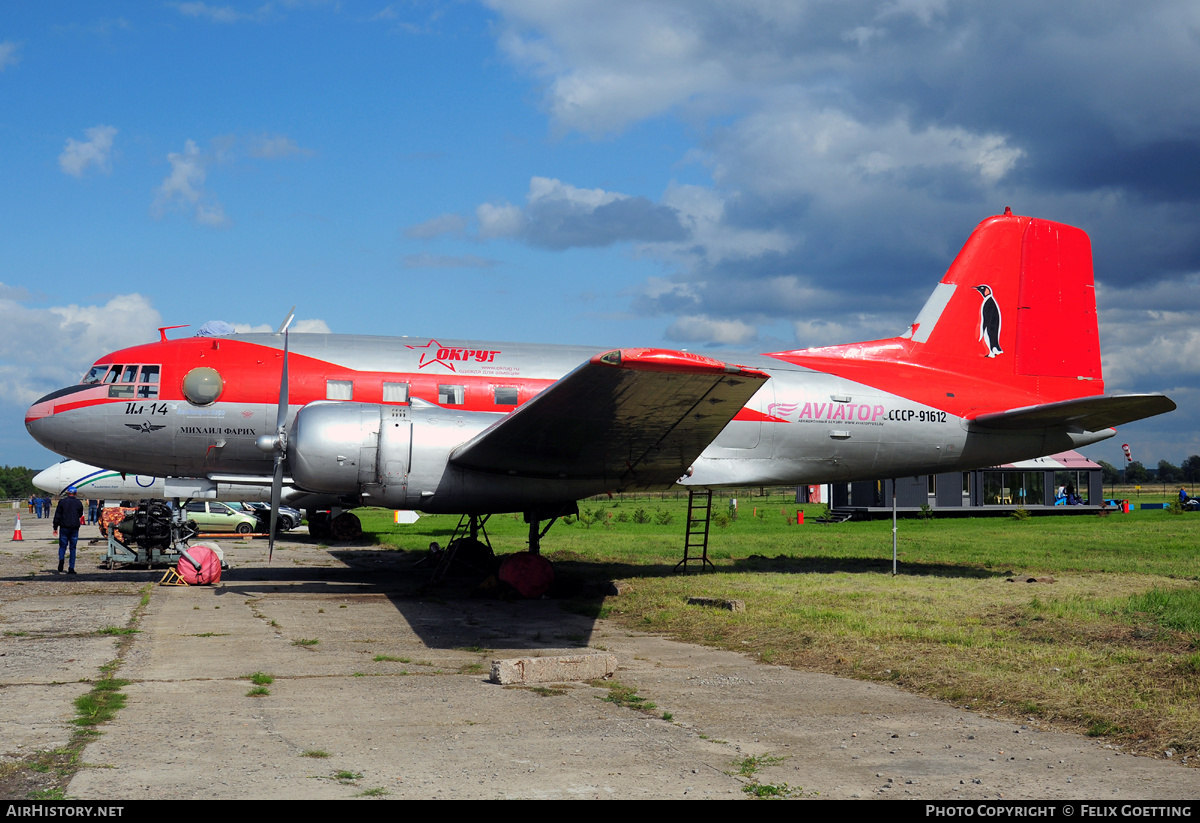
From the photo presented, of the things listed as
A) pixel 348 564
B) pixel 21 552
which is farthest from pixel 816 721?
pixel 21 552

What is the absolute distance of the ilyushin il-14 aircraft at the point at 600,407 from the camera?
1286cm

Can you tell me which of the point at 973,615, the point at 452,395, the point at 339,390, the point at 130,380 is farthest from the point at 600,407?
the point at 130,380

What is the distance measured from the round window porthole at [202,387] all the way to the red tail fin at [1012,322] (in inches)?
451

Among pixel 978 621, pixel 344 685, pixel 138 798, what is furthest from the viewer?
pixel 978 621

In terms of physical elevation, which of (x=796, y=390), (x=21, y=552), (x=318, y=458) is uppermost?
(x=796, y=390)

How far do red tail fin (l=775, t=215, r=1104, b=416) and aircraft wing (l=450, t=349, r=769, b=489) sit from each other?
6115 millimetres

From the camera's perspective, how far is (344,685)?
8258 mm

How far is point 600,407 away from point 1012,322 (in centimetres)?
1149

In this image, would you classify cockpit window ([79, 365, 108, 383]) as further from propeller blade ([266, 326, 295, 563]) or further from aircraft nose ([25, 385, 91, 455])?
propeller blade ([266, 326, 295, 563])

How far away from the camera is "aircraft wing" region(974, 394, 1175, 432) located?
16.2 metres

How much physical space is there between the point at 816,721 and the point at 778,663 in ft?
→ 8.66

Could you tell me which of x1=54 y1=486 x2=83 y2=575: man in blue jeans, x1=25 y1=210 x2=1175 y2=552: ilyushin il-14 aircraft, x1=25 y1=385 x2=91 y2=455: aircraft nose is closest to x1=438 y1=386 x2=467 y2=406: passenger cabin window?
x1=25 y1=210 x2=1175 y2=552: ilyushin il-14 aircraft

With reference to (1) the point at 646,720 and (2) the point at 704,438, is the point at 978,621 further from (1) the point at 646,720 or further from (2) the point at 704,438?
(1) the point at 646,720

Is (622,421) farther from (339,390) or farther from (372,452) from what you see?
(339,390)
